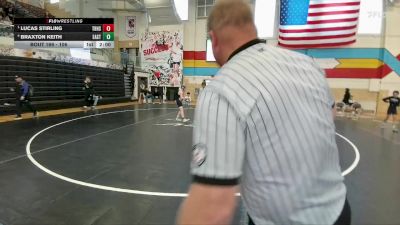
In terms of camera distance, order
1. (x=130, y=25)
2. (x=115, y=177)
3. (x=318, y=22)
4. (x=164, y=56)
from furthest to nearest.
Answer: (x=130, y=25) → (x=164, y=56) → (x=318, y=22) → (x=115, y=177)

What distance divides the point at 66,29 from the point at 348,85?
21009 millimetres

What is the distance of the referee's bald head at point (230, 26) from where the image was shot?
3.93 feet

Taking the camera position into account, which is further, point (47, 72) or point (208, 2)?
point (208, 2)

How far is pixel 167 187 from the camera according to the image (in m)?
4.94

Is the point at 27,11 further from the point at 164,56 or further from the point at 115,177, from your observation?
the point at 115,177

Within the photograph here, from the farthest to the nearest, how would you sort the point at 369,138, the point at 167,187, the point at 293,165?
the point at 369,138 → the point at 167,187 → the point at 293,165

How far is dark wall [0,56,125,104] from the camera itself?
44.0 ft

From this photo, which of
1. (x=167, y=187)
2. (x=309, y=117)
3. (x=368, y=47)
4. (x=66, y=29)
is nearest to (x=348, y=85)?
(x=368, y=47)

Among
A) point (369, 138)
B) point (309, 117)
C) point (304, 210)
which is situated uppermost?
point (309, 117)

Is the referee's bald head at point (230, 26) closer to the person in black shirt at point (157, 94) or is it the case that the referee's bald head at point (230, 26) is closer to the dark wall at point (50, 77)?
the dark wall at point (50, 77)

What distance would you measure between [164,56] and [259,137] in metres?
28.0

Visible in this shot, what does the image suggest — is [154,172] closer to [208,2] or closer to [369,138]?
[369,138]
